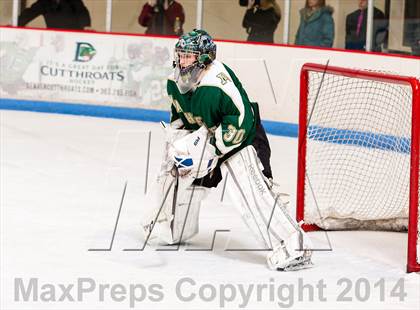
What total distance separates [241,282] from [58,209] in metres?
1.74

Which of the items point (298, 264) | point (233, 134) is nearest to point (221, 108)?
point (233, 134)

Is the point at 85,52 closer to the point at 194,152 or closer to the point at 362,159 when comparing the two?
the point at 362,159

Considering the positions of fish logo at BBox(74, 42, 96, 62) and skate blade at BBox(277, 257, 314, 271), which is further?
fish logo at BBox(74, 42, 96, 62)

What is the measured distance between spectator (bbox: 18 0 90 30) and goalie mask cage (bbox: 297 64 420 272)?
3550 mm

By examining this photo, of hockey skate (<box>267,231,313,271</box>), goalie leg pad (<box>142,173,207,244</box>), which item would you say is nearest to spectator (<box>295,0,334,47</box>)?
goalie leg pad (<box>142,173,207,244</box>)

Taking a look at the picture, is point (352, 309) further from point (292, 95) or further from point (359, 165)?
point (292, 95)

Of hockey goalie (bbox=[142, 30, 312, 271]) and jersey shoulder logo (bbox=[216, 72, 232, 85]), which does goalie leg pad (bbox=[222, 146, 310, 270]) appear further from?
jersey shoulder logo (bbox=[216, 72, 232, 85])

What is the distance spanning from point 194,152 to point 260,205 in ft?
1.22

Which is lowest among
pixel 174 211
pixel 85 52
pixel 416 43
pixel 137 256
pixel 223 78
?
pixel 137 256

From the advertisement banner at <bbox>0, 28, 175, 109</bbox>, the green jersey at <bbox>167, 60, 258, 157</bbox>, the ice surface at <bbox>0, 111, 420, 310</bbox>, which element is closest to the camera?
the ice surface at <bbox>0, 111, 420, 310</bbox>

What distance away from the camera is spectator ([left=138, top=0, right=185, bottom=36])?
33.9 feet

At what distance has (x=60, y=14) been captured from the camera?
1068 cm

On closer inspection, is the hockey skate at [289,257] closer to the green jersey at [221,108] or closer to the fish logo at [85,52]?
the green jersey at [221,108]

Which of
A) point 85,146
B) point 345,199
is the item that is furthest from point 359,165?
point 85,146
